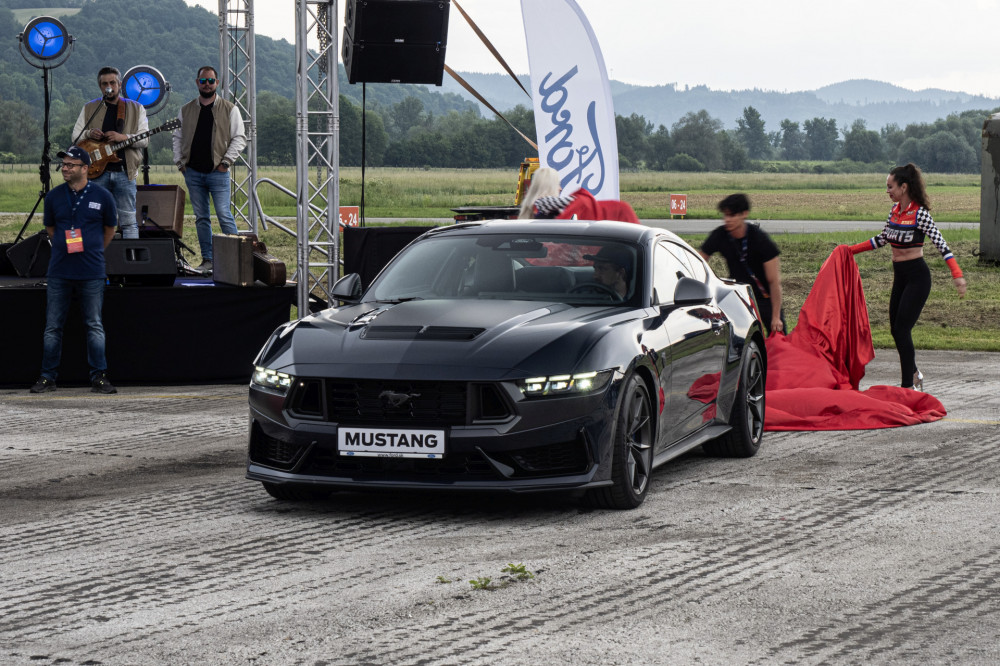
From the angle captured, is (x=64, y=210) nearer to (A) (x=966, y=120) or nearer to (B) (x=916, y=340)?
(B) (x=916, y=340)

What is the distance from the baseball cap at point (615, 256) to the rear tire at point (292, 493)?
1.98m

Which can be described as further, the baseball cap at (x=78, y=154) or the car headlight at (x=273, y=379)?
the baseball cap at (x=78, y=154)

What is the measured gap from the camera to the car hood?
20.8 ft

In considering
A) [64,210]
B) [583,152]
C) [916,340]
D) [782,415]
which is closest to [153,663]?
[782,415]

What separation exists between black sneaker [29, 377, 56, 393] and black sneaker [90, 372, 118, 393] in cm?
33

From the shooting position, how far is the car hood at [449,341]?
6.34 metres

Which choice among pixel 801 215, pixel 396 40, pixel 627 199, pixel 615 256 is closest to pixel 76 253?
pixel 615 256

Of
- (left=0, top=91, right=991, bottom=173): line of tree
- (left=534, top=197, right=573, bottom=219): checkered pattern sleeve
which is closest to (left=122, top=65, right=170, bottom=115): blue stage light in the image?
(left=534, top=197, right=573, bottom=219): checkered pattern sleeve

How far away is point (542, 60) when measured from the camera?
16.5 metres

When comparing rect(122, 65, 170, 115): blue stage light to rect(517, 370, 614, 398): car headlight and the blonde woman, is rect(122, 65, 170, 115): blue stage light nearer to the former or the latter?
the blonde woman

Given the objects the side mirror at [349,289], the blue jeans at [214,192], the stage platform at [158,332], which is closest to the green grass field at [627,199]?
the blue jeans at [214,192]

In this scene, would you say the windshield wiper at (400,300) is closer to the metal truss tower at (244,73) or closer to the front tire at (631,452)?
the front tire at (631,452)

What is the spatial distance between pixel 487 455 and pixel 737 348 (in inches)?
111

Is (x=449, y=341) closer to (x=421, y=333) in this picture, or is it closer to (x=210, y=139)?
(x=421, y=333)
